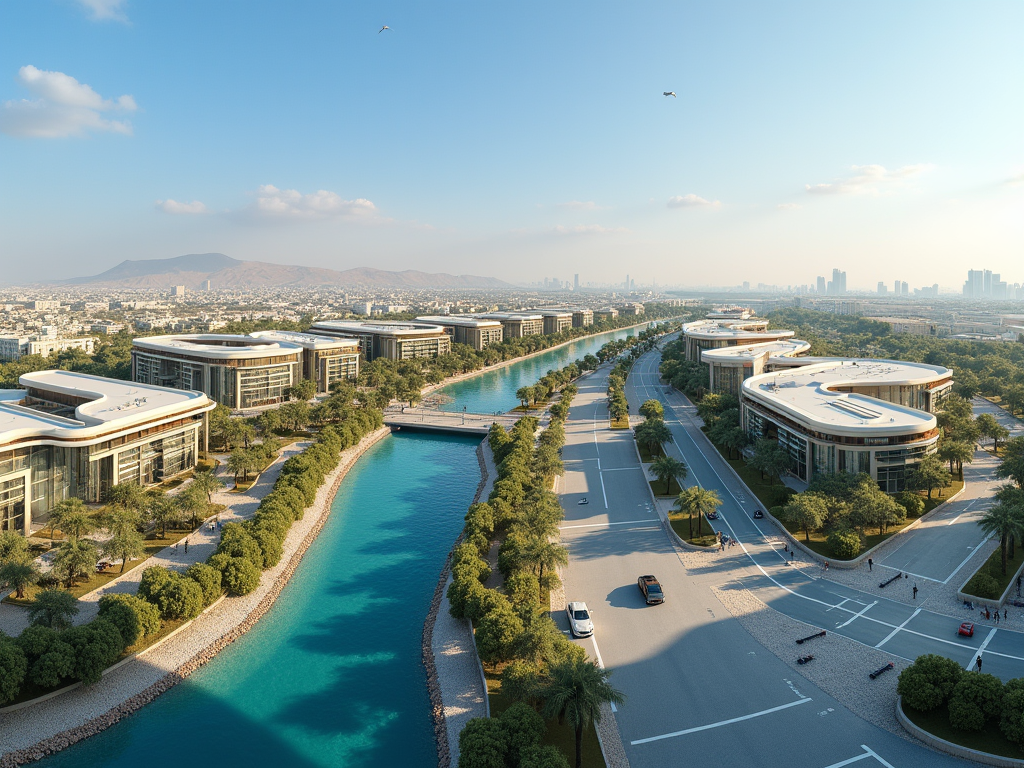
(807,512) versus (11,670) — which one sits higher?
(807,512)

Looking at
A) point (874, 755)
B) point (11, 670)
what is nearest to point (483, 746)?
point (874, 755)

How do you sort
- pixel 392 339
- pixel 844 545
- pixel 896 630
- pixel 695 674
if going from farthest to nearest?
1. pixel 392 339
2. pixel 844 545
3. pixel 896 630
4. pixel 695 674

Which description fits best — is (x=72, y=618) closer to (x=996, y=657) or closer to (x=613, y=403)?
(x=996, y=657)

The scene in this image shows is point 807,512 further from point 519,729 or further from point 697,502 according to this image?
point 519,729

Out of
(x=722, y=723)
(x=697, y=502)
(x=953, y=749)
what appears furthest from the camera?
(x=697, y=502)

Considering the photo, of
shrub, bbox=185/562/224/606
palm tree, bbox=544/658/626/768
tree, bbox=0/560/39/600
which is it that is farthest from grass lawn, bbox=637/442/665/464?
tree, bbox=0/560/39/600

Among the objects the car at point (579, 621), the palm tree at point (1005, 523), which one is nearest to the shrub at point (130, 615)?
the car at point (579, 621)

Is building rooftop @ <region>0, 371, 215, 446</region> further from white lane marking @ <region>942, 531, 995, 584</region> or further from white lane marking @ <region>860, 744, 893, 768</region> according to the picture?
white lane marking @ <region>942, 531, 995, 584</region>

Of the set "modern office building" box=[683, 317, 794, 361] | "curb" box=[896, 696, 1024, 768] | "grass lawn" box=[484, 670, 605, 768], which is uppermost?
"modern office building" box=[683, 317, 794, 361]
